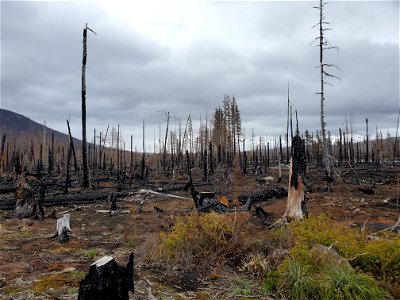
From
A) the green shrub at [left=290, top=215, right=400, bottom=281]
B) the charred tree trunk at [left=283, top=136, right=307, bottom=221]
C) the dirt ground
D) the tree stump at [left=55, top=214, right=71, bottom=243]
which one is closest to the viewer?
the dirt ground

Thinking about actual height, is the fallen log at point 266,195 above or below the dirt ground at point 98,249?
above

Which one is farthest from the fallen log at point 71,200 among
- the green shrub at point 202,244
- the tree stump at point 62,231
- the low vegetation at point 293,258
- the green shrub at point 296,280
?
the green shrub at point 296,280

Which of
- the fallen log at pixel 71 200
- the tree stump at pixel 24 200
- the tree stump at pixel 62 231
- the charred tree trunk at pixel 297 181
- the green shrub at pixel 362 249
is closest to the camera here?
the green shrub at pixel 362 249

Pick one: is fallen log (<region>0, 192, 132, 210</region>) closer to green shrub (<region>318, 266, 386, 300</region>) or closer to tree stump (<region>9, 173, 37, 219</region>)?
tree stump (<region>9, 173, 37, 219</region>)

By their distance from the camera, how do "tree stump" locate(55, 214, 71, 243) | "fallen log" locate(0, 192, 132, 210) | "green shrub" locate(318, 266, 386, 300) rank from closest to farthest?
"green shrub" locate(318, 266, 386, 300), "tree stump" locate(55, 214, 71, 243), "fallen log" locate(0, 192, 132, 210)

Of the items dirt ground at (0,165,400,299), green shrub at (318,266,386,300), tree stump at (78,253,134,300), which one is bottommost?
dirt ground at (0,165,400,299)

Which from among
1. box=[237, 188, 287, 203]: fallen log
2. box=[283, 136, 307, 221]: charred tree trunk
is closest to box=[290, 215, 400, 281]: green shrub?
box=[283, 136, 307, 221]: charred tree trunk

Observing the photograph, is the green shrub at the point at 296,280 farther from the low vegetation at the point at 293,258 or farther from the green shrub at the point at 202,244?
the green shrub at the point at 202,244

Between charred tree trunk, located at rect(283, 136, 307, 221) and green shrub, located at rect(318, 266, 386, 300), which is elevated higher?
charred tree trunk, located at rect(283, 136, 307, 221)

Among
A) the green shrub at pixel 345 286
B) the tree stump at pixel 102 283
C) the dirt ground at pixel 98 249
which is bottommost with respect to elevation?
the dirt ground at pixel 98 249

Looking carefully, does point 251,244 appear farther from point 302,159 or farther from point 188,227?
point 302,159

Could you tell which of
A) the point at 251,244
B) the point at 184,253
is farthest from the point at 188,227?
the point at 251,244

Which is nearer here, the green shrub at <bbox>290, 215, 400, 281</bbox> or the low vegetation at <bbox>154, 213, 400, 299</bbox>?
the low vegetation at <bbox>154, 213, 400, 299</bbox>

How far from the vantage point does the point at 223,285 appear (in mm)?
5758
